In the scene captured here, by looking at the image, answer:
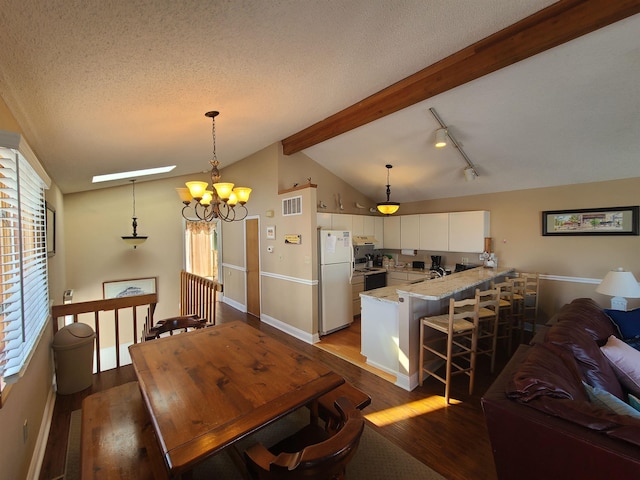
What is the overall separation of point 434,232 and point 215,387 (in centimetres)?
482

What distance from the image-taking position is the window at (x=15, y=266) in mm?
1236

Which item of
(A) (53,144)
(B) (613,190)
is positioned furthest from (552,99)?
(A) (53,144)

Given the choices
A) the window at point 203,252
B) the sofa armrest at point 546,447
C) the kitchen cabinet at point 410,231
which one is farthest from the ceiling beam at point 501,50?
the window at point 203,252

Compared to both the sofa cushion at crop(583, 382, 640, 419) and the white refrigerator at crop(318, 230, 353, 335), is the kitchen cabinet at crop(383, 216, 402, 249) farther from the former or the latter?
the sofa cushion at crop(583, 382, 640, 419)

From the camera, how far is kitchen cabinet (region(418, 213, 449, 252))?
5.11 meters

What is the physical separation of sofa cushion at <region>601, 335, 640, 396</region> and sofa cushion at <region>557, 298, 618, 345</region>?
0.25 meters

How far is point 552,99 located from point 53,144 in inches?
177

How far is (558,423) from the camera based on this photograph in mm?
1214

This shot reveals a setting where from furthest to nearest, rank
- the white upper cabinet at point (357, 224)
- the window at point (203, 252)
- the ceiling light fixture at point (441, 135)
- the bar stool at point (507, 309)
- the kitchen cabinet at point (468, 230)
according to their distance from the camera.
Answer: the window at point (203, 252) → the white upper cabinet at point (357, 224) → the kitchen cabinet at point (468, 230) → the bar stool at point (507, 309) → the ceiling light fixture at point (441, 135)

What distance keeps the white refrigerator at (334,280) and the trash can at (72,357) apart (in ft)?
9.11

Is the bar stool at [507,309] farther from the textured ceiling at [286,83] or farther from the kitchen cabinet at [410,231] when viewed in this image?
the kitchen cabinet at [410,231]

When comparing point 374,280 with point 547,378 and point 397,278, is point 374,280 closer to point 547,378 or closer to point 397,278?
point 397,278

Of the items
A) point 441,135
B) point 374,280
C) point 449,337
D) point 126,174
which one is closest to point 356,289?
point 374,280

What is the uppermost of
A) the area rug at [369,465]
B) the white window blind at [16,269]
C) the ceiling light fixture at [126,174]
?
the ceiling light fixture at [126,174]
